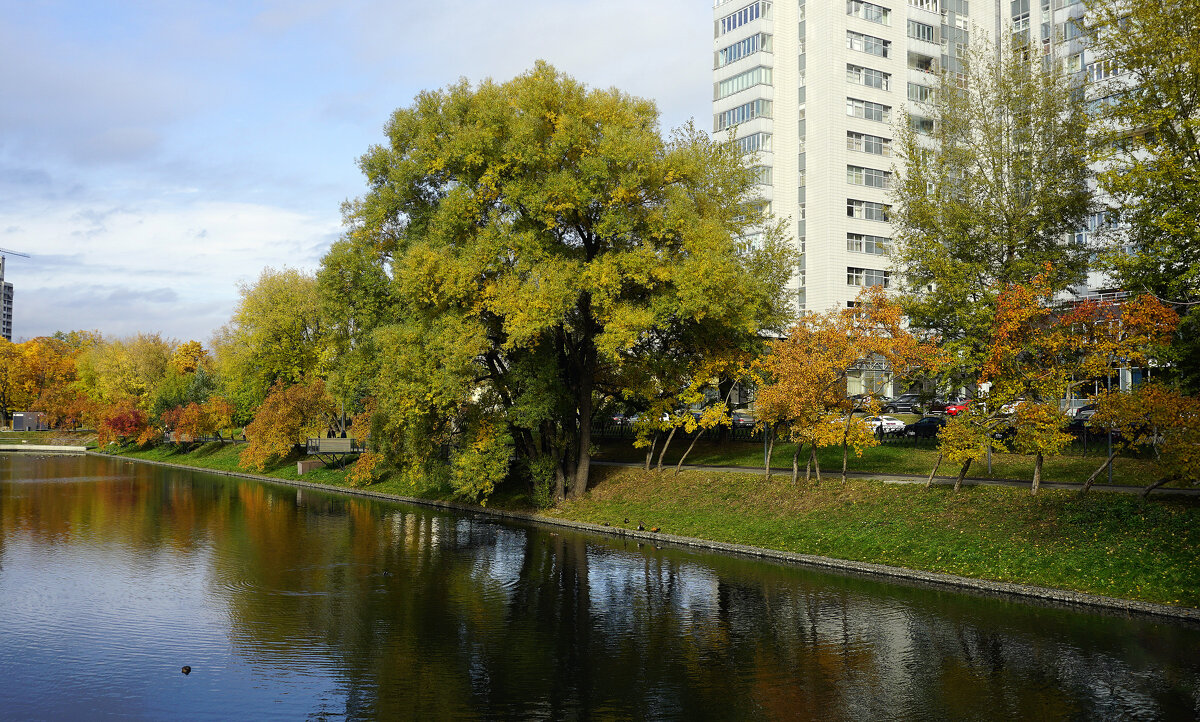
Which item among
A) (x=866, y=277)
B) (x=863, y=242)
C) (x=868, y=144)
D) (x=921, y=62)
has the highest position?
(x=921, y=62)

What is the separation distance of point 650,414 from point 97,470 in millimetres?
55705

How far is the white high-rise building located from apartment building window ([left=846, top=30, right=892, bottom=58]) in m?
0.09

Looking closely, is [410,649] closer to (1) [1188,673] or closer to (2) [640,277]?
(1) [1188,673]

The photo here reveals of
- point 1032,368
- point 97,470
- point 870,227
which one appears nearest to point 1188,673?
point 1032,368

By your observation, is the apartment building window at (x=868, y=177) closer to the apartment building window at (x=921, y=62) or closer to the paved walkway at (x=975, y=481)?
the apartment building window at (x=921, y=62)

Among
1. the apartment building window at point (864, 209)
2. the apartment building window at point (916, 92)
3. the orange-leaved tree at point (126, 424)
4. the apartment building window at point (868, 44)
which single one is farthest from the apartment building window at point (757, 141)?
the orange-leaved tree at point (126, 424)

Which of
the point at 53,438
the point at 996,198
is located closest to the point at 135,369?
the point at 53,438

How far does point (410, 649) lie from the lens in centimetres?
1911

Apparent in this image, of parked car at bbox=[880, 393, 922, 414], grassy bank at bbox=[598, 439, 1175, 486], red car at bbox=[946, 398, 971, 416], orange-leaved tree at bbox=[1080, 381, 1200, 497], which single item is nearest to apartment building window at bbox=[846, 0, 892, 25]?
parked car at bbox=[880, 393, 922, 414]

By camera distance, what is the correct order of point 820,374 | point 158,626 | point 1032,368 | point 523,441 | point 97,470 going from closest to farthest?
point 158,626
point 1032,368
point 820,374
point 523,441
point 97,470

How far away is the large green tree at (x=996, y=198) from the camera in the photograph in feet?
126

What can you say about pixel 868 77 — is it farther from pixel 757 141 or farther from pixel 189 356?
pixel 189 356

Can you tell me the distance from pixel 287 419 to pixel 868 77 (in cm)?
5607

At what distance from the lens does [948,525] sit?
2858 centimetres
